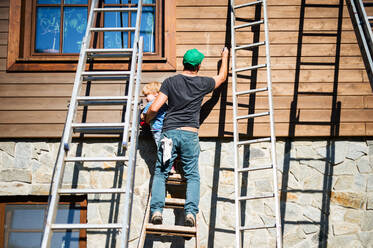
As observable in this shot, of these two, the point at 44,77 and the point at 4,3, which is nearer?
the point at 44,77

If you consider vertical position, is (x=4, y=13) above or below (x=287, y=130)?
above

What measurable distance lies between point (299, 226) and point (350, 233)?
566 millimetres

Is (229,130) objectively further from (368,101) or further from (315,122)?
(368,101)

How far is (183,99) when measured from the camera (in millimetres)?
4078

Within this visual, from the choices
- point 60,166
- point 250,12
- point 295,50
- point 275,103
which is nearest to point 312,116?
point 275,103

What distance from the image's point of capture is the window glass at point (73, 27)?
5.29 m

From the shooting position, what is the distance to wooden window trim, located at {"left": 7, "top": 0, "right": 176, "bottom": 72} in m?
5.00

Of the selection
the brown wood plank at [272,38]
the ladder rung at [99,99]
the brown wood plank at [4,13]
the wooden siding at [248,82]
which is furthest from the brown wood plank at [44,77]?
the brown wood plank at [4,13]

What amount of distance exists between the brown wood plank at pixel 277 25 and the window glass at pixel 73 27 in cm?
128

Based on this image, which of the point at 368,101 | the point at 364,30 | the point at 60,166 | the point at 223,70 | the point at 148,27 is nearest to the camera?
the point at 60,166

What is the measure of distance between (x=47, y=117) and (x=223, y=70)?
216 cm

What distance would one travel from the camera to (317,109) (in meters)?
4.88

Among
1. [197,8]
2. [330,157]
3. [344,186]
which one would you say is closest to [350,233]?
[344,186]

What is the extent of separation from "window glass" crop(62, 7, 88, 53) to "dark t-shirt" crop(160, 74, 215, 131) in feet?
5.98
